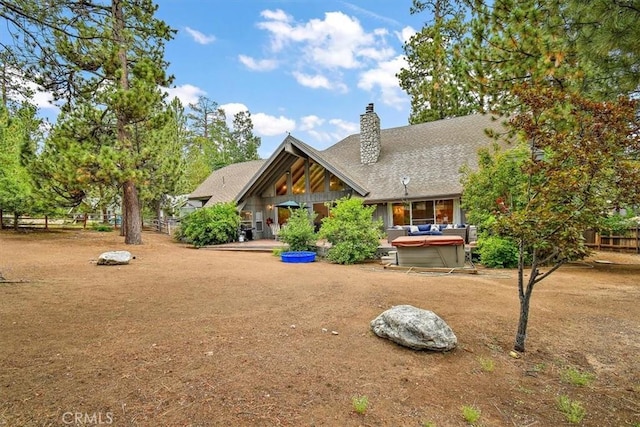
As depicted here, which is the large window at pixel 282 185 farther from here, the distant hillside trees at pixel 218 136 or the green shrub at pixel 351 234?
the distant hillside trees at pixel 218 136

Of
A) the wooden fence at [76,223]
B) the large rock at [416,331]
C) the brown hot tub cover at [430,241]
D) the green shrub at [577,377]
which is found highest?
the wooden fence at [76,223]

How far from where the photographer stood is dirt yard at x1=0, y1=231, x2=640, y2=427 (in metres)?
2.57

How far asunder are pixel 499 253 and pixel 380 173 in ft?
26.3

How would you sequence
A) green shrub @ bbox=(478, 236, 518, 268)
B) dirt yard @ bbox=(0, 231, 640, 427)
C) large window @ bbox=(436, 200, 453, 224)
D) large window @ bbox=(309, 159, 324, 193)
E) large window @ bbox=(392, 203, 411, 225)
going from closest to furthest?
dirt yard @ bbox=(0, 231, 640, 427)
green shrub @ bbox=(478, 236, 518, 268)
large window @ bbox=(436, 200, 453, 224)
large window @ bbox=(392, 203, 411, 225)
large window @ bbox=(309, 159, 324, 193)

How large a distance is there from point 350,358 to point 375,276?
475 centimetres

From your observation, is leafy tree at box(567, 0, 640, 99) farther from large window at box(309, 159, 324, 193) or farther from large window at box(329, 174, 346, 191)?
large window at box(309, 159, 324, 193)

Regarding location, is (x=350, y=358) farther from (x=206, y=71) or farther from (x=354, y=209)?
(x=206, y=71)

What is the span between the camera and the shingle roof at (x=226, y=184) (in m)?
22.9

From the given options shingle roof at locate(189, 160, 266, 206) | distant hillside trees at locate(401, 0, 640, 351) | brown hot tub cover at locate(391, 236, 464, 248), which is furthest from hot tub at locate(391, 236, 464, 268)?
shingle roof at locate(189, 160, 266, 206)

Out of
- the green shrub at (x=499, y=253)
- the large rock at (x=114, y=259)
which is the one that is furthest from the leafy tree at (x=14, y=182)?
the green shrub at (x=499, y=253)

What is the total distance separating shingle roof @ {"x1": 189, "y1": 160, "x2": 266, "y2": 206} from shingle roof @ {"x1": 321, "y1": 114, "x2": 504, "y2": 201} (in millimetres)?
8516

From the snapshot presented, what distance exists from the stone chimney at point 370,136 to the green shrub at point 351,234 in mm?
6822

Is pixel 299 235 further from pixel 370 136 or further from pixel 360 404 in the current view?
pixel 360 404

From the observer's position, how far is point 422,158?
640 inches
